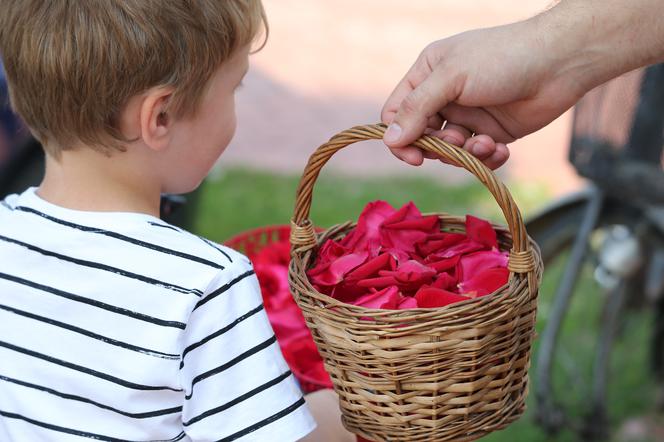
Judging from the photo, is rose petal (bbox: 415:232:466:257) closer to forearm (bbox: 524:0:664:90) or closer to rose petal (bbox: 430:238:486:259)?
rose petal (bbox: 430:238:486:259)

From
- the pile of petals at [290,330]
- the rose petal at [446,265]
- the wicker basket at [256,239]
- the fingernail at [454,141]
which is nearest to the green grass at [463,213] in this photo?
the wicker basket at [256,239]

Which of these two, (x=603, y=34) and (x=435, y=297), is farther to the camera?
(x=603, y=34)

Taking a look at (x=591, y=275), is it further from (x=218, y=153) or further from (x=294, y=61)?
(x=294, y=61)

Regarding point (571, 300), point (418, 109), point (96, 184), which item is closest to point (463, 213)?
point (571, 300)

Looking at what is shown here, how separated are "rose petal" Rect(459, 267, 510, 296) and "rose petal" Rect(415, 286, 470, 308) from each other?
0.17ft

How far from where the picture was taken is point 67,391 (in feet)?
4.85

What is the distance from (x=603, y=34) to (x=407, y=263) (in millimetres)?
616

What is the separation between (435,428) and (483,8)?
739 centimetres

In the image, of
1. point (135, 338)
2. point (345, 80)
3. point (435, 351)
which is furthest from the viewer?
point (345, 80)

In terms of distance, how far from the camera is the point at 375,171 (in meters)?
5.62

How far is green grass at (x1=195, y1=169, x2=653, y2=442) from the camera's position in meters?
3.18

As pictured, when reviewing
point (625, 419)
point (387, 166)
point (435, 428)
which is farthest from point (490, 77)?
point (387, 166)

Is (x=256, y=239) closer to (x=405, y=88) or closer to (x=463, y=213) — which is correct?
(x=405, y=88)

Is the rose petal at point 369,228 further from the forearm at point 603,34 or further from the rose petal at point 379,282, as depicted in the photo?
the forearm at point 603,34
